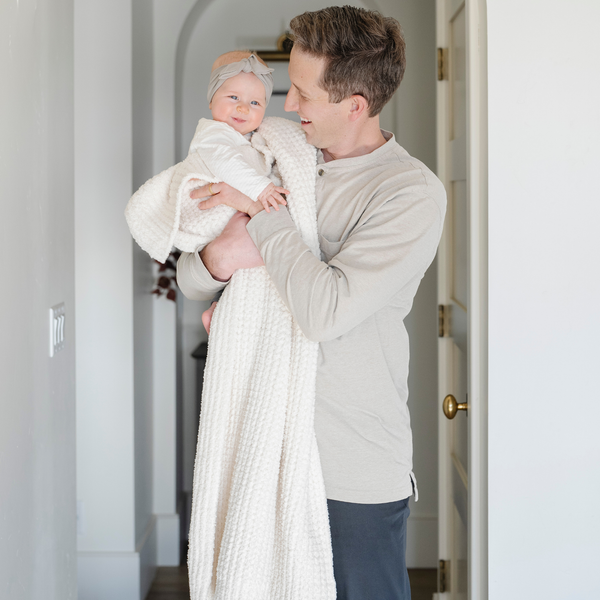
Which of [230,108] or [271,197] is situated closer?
[271,197]

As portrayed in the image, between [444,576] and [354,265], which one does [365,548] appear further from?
[444,576]

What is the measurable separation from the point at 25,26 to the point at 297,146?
0.55 meters

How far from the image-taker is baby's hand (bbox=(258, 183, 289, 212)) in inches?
43.4

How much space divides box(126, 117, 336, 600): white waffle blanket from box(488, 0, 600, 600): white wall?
51cm

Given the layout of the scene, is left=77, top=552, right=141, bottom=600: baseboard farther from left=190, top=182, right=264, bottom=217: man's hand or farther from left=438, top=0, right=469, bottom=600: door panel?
left=190, top=182, right=264, bottom=217: man's hand

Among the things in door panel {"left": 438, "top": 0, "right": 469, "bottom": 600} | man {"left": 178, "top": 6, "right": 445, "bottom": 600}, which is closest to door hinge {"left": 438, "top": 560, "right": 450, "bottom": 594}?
door panel {"left": 438, "top": 0, "right": 469, "bottom": 600}

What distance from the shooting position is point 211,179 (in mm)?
1169

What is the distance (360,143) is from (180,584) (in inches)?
81.0

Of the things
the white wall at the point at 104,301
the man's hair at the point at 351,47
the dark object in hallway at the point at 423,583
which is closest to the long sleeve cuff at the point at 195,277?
the man's hair at the point at 351,47

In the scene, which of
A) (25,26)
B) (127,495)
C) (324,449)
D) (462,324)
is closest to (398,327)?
(324,449)

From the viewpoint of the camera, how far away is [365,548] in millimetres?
1135

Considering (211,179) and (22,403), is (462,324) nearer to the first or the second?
(211,179)

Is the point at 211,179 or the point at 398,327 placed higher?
the point at 211,179

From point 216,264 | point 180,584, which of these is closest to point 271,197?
point 216,264
